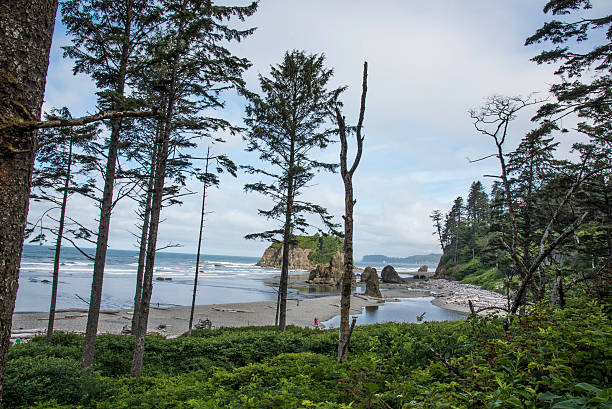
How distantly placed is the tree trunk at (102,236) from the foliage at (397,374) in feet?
4.32

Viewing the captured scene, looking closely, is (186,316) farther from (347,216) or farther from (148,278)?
(347,216)

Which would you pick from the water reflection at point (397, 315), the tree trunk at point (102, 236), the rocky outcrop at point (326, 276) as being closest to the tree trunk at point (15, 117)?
the tree trunk at point (102, 236)

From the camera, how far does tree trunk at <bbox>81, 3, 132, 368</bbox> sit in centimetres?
812

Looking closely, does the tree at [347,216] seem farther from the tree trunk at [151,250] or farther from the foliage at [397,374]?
the tree trunk at [151,250]

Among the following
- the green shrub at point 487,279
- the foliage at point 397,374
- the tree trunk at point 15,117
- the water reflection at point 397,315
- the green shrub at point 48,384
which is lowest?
the water reflection at point 397,315

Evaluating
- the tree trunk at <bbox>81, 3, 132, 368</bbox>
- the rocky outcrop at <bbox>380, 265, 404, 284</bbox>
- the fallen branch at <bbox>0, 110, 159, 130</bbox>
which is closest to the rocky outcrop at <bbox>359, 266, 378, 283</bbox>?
the rocky outcrop at <bbox>380, 265, 404, 284</bbox>

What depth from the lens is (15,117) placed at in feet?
5.46

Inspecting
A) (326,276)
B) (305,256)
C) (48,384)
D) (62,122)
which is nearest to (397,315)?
(48,384)

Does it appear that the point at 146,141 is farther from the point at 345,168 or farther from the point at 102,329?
the point at 102,329

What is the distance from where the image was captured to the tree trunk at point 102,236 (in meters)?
8.12

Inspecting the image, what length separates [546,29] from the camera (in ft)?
30.0

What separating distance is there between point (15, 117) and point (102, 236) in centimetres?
806

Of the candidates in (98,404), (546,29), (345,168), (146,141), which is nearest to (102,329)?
(146,141)

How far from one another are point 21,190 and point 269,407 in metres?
2.87
